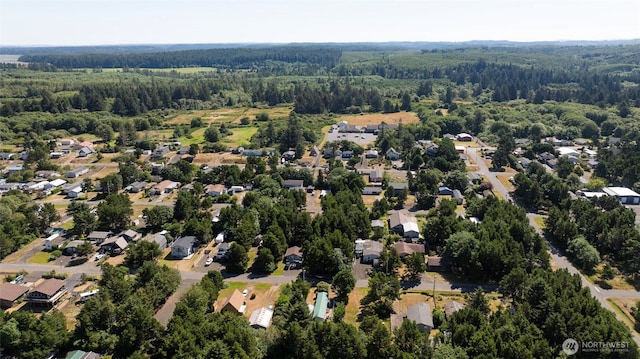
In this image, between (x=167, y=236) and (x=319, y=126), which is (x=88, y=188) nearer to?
(x=167, y=236)

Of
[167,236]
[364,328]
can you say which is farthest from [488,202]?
[167,236]

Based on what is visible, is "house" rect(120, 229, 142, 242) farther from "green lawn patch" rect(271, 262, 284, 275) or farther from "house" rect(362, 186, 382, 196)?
"house" rect(362, 186, 382, 196)

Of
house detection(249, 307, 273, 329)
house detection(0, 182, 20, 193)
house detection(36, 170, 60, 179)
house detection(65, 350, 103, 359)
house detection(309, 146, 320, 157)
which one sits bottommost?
house detection(309, 146, 320, 157)

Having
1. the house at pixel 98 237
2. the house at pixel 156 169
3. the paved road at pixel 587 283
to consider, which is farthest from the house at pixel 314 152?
the house at pixel 98 237

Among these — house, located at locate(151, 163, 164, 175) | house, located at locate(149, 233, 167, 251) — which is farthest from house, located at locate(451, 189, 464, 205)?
house, located at locate(151, 163, 164, 175)

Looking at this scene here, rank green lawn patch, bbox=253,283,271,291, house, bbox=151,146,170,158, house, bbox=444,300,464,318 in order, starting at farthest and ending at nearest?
1. house, bbox=151,146,170,158
2. green lawn patch, bbox=253,283,271,291
3. house, bbox=444,300,464,318

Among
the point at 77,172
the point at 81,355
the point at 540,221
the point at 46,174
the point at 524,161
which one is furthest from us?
the point at 524,161

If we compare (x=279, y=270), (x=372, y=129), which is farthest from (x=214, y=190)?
(x=372, y=129)

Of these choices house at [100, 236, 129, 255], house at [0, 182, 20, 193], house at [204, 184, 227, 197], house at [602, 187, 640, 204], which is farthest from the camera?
house at [0, 182, 20, 193]

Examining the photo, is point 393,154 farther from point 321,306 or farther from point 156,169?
point 321,306
